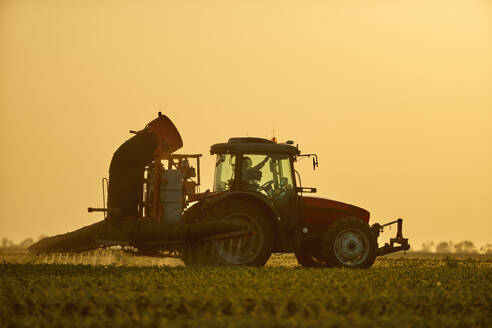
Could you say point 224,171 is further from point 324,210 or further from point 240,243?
point 324,210

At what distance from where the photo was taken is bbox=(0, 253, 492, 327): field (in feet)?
35.3

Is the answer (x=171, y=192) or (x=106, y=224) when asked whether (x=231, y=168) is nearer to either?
(x=171, y=192)

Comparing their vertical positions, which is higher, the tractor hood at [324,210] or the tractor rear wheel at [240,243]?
the tractor hood at [324,210]

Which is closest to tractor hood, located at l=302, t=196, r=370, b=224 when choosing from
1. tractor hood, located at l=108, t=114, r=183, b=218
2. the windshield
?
the windshield

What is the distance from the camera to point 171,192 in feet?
61.8

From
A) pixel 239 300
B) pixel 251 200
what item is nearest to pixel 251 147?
pixel 251 200

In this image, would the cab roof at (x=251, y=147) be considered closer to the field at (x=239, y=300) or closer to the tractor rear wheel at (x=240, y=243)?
the tractor rear wheel at (x=240, y=243)

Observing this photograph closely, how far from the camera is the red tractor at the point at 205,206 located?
1834 cm

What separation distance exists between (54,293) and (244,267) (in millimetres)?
5854

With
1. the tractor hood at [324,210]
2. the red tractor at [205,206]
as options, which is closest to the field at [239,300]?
the red tractor at [205,206]

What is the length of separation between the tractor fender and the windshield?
0.43 metres

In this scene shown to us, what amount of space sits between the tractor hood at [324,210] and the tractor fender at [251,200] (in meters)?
1.36

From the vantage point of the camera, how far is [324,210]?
20.2m

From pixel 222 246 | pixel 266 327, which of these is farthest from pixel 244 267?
pixel 266 327
